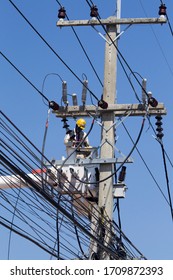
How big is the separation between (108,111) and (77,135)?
31.7 inches

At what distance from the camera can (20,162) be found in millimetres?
→ 19531

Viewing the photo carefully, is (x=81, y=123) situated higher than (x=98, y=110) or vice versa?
(x=98, y=110)

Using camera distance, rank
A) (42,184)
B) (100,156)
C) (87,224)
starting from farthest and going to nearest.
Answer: (100,156) < (87,224) < (42,184)

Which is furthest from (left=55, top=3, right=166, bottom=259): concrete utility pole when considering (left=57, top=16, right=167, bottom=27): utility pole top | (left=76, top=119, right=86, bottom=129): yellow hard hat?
(left=76, top=119, right=86, bottom=129): yellow hard hat

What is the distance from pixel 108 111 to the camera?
26109 mm

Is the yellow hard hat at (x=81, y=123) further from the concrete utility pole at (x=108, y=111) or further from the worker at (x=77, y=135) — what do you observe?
the concrete utility pole at (x=108, y=111)

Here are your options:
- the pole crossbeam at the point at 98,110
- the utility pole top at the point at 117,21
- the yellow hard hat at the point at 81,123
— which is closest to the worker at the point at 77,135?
the yellow hard hat at the point at 81,123

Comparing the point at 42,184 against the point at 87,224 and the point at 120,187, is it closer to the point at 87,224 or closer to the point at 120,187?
the point at 87,224

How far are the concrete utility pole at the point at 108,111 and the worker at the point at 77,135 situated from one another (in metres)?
0.19

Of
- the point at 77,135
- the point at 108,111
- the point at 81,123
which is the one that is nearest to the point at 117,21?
the point at 108,111

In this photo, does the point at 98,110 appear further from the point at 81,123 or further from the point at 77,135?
the point at 77,135

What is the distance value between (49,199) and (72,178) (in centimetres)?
523
